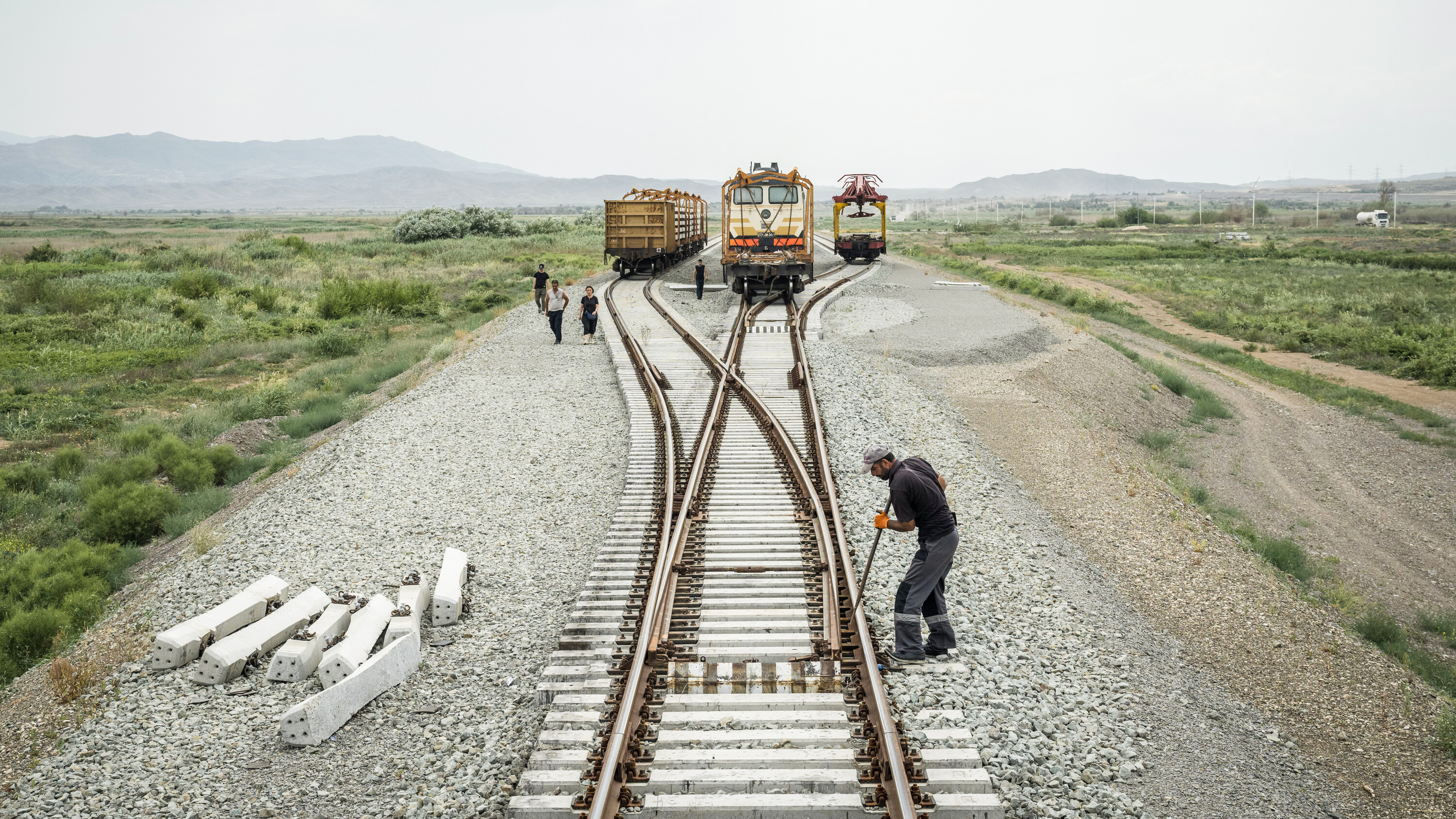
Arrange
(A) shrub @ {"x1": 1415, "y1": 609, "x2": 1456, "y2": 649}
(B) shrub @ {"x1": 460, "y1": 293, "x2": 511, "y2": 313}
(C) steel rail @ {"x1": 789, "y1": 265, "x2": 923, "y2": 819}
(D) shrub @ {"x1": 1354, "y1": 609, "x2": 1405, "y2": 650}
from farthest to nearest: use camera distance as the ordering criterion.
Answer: (B) shrub @ {"x1": 460, "y1": 293, "x2": 511, "y2": 313}
(A) shrub @ {"x1": 1415, "y1": 609, "x2": 1456, "y2": 649}
(D) shrub @ {"x1": 1354, "y1": 609, "x2": 1405, "y2": 650}
(C) steel rail @ {"x1": 789, "y1": 265, "x2": 923, "y2": 819}

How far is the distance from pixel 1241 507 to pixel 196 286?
132ft

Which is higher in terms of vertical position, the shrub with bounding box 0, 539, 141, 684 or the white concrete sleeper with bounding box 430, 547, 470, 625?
the white concrete sleeper with bounding box 430, 547, 470, 625

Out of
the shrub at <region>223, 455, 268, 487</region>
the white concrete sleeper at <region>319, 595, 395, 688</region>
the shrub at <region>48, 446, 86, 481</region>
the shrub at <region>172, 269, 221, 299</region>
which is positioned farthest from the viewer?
the shrub at <region>172, 269, 221, 299</region>

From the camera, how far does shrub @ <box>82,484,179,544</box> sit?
12344 millimetres

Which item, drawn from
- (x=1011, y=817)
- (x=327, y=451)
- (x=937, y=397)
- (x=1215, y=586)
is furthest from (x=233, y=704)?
(x=937, y=397)

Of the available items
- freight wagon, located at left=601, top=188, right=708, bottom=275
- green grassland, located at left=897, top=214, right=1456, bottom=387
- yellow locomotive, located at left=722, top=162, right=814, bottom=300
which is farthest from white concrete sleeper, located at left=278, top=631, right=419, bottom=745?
green grassland, located at left=897, top=214, right=1456, bottom=387

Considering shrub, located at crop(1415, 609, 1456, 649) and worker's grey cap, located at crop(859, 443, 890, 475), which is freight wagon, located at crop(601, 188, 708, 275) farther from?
worker's grey cap, located at crop(859, 443, 890, 475)

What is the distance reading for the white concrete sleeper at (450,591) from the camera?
7719 mm

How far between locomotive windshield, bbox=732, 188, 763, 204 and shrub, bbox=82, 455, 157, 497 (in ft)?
53.9

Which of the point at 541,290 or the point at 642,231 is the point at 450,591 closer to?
the point at 541,290

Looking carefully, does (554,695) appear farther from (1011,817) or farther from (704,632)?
(1011,817)

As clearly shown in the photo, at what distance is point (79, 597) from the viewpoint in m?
9.69

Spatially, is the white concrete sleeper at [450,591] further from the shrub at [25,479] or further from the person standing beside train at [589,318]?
the person standing beside train at [589,318]

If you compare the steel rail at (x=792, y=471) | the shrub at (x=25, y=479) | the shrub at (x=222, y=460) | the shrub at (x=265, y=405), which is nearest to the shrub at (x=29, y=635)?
the shrub at (x=222, y=460)
